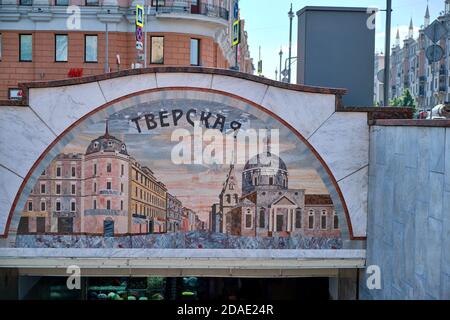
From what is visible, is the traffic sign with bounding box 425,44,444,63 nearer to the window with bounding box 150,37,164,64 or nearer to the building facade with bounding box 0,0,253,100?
the building facade with bounding box 0,0,253,100

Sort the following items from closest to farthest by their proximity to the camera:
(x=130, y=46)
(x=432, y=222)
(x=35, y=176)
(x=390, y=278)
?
1. (x=432, y=222)
2. (x=390, y=278)
3. (x=35, y=176)
4. (x=130, y=46)

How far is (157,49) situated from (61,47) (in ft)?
17.7

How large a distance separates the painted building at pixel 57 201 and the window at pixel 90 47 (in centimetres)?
2379

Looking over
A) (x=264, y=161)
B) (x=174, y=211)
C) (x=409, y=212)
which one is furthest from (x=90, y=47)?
(x=409, y=212)

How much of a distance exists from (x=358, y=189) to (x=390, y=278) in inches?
113

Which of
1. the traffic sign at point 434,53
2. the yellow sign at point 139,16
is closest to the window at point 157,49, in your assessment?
the yellow sign at point 139,16

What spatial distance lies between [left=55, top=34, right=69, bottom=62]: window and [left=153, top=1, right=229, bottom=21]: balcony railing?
5387mm

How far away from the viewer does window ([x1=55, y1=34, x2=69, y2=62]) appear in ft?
134

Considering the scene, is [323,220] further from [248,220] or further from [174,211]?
[174,211]

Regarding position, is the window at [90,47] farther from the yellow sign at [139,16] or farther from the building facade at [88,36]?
the yellow sign at [139,16]

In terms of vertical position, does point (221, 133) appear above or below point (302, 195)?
A: above

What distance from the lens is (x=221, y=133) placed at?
719 inches

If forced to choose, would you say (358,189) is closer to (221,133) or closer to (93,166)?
(221,133)

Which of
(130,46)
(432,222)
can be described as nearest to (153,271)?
(432,222)
